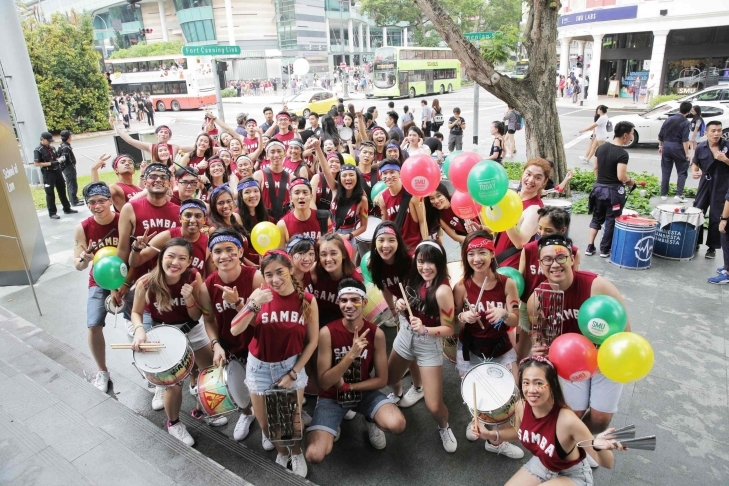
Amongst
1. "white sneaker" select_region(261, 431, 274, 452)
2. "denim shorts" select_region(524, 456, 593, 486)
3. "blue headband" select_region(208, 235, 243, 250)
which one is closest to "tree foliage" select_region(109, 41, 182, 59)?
"blue headband" select_region(208, 235, 243, 250)

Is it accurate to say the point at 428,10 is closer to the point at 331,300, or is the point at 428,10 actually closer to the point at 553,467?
the point at 331,300

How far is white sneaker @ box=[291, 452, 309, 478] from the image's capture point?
3555 millimetres

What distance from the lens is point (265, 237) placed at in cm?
468

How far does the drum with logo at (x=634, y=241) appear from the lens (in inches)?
264

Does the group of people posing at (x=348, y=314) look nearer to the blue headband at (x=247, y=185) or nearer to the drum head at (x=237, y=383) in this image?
the drum head at (x=237, y=383)

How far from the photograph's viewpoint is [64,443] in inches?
146

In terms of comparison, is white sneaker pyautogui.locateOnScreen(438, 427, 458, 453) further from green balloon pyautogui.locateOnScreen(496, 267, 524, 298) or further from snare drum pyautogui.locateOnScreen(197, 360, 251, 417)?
snare drum pyautogui.locateOnScreen(197, 360, 251, 417)

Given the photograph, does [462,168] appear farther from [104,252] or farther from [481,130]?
[481,130]

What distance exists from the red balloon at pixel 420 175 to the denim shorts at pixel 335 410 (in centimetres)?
215

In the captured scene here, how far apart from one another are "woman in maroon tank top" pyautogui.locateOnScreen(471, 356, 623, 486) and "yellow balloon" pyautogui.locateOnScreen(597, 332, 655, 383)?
40cm

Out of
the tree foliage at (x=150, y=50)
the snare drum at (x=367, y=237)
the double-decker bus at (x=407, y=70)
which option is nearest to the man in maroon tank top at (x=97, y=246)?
the snare drum at (x=367, y=237)

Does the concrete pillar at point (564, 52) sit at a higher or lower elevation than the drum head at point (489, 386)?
higher

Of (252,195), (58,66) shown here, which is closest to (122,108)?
(58,66)

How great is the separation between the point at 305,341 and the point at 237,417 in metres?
1.26
